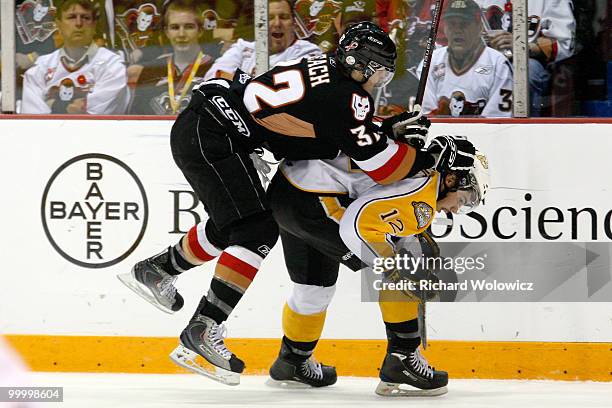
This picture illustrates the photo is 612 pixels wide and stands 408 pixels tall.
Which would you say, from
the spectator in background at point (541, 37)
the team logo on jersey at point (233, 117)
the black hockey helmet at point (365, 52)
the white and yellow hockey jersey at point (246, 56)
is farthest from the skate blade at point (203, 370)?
the spectator in background at point (541, 37)

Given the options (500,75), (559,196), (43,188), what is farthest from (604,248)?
(43,188)

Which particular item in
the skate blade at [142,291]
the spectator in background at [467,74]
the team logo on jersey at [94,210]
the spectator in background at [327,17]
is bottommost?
the skate blade at [142,291]

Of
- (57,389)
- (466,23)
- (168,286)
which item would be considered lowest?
(57,389)

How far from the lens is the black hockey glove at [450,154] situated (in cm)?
330

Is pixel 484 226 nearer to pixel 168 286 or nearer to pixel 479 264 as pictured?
pixel 479 264

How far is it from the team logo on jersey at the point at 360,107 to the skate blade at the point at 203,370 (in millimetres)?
904

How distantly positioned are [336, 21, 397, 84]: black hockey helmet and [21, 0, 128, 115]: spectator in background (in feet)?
3.91

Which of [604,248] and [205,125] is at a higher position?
[205,125]

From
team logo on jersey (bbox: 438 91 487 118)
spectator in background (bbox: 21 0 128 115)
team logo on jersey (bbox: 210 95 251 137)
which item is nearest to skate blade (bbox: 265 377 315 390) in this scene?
team logo on jersey (bbox: 210 95 251 137)

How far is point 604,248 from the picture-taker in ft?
12.5

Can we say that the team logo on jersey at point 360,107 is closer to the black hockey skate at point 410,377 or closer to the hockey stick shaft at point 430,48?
the hockey stick shaft at point 430,48

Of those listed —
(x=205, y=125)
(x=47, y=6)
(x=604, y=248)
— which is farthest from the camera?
(x=47, y=6)

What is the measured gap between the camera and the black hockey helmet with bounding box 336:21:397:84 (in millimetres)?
3230

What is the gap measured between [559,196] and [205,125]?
4.70 ft
